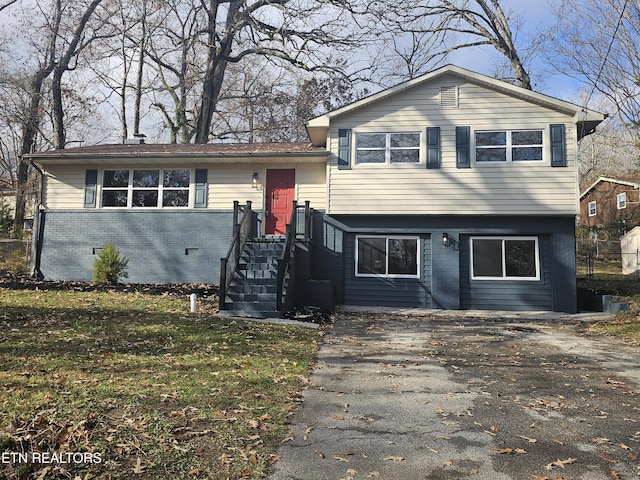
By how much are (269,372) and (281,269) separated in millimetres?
4516

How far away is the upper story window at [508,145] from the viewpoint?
41.1ft

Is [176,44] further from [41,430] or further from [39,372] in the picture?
[41,430]

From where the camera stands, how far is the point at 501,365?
21.5 ft

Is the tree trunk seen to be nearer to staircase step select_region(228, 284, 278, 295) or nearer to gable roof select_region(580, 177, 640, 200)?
staircase step select_region(228, 284, 278, 295)

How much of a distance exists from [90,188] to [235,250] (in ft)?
22.1

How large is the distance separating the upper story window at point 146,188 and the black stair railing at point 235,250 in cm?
249

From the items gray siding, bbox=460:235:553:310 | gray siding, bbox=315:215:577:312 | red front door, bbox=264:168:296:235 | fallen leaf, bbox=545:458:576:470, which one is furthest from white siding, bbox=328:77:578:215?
fallen leaf, bbox=545:458:576:470

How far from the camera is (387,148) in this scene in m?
13.0

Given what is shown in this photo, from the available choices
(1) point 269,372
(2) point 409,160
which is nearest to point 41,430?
(1) point 269,372

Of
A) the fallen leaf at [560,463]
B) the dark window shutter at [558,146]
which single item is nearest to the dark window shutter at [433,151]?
the dark window shutter at [558,146]

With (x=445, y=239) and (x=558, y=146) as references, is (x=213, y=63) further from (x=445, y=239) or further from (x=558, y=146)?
(x=558, y=146)

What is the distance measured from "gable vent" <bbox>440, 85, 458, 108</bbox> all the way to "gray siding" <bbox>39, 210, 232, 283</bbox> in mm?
7084

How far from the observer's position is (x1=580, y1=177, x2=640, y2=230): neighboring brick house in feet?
90.3

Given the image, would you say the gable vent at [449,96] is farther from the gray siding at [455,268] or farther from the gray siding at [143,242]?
the gray siding at [143,242]
